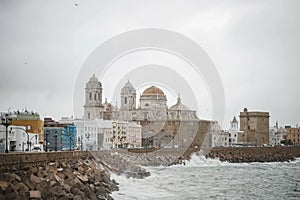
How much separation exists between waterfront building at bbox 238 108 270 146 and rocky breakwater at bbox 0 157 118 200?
76.5m

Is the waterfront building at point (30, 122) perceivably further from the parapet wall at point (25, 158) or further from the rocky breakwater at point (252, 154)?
the rocky breakwater at point (252, 154)

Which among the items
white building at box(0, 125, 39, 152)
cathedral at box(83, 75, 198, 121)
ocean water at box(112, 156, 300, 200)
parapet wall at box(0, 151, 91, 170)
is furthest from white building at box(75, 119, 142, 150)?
parapet wall at box(0, 151, 91, 170)

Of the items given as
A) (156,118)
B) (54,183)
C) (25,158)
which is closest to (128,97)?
(156,118)

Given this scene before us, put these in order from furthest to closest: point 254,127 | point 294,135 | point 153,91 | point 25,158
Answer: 1. point 294,135
2. point 254,127
3. point 153,91
4. point 25,158

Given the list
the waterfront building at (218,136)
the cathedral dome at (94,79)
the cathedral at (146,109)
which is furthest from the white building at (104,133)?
the waterfront building at (218,136)

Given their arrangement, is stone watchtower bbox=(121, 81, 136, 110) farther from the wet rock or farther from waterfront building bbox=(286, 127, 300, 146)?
the wet rock

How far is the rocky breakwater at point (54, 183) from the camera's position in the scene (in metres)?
18.0

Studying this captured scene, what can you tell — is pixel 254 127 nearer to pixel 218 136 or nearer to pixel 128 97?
pixel 218 136

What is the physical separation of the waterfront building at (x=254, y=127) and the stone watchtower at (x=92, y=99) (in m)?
33.4

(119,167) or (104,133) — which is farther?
(104,133)

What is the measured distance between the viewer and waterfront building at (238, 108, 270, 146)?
339ft

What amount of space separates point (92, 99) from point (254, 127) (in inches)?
1401

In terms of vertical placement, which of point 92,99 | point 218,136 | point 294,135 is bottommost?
point 294,135

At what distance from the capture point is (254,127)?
103562 mm
